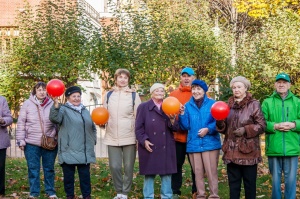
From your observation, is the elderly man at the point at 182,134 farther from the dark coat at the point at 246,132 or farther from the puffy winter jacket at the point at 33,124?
the puffy winter jacket at the point at 33,124

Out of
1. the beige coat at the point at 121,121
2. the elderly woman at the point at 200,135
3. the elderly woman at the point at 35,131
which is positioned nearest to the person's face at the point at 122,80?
the beige coat at the point at 121,121

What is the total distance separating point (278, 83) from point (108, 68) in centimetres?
1052

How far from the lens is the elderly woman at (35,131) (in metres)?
8.47

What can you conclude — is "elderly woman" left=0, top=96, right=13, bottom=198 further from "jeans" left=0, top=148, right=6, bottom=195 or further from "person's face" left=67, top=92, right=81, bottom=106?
"person's face" left=67, top=92, right=81, bottom=106

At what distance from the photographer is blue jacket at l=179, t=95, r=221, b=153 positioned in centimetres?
776

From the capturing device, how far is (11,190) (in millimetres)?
9617

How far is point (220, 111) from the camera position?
719 cm

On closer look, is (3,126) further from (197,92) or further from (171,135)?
(197,92)

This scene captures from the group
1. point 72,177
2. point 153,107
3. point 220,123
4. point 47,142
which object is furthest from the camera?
point 47,142

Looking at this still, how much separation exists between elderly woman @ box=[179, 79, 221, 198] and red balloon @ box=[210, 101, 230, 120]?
1.58ft

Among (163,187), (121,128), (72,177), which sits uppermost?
(121,128)

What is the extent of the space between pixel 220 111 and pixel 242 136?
0.53 metres

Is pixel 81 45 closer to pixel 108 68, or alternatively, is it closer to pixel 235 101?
pixel 108 68

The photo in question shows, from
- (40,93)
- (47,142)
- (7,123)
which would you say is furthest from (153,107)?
(7,123)
